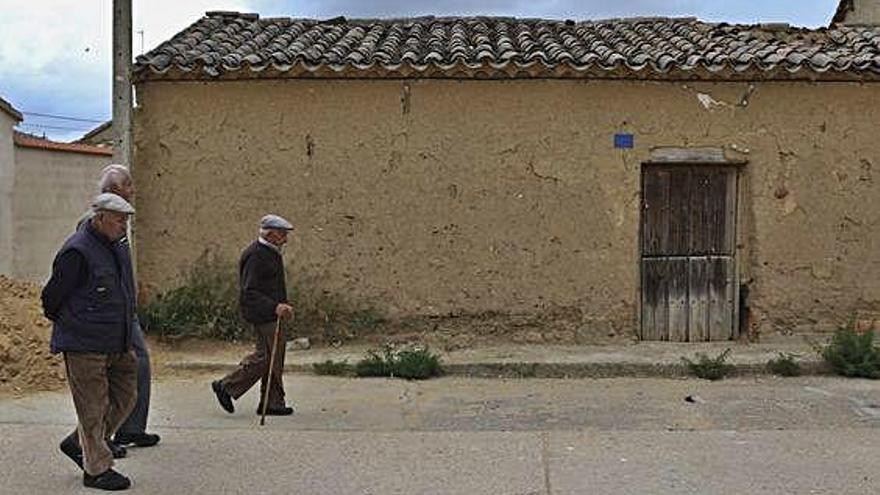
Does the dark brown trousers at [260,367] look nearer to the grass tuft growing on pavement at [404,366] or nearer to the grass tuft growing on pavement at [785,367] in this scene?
the grass tuft growing on pavement at [404,366]

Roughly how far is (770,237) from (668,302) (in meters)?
1.21

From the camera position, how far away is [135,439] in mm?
6594

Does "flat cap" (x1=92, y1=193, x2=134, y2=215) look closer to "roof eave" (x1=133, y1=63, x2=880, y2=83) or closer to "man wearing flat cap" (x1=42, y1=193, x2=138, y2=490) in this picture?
"man wearing flat cap" (x1=42, y1=193, x2=138, y2=490)

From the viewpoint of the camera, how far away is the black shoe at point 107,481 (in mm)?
5680

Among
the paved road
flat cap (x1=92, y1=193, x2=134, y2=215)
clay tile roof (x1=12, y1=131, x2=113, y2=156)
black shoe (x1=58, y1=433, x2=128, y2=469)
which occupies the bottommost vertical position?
the paved road

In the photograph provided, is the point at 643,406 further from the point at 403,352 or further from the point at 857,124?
the point at 857,124

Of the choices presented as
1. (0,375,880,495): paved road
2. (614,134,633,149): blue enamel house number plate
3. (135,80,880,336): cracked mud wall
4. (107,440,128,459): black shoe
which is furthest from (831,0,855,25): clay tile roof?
(107,440,128,459): black shoe

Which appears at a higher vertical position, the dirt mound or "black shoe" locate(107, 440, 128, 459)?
the dirt mound

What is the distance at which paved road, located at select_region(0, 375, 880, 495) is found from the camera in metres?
5.92

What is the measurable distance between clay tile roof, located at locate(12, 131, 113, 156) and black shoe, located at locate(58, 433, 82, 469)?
8.23 metres

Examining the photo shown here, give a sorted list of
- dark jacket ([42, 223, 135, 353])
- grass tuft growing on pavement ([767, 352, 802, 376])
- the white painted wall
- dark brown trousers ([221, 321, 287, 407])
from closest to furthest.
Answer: dark jacket ([42, 223, 135, 353]), dark brown trousers ([221, 321, 287, 407]), grass tuft growing on pavement ([767, 352, 802, 376]), the white painted wall

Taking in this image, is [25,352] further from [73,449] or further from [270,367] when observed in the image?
[73,449]

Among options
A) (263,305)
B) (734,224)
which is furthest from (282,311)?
(734,224)

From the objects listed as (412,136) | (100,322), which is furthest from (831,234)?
Answer: (100,322)
